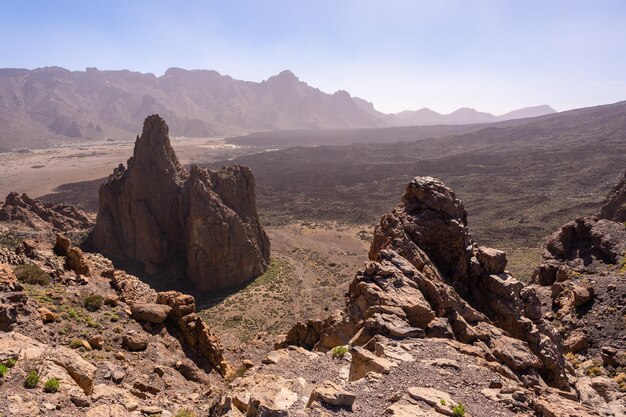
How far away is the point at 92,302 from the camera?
1920cm

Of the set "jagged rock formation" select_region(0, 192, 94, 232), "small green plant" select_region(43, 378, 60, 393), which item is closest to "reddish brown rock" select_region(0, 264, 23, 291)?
"small green plant" select_region(43, 378, 60, 393)

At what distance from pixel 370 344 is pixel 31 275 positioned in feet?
54.0

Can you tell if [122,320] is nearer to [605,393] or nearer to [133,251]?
[605,393]

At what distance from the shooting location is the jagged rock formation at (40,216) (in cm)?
5372

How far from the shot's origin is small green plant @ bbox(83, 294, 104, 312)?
1910 centimetres

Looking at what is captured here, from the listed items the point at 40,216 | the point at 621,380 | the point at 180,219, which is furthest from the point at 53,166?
the point at 621,380

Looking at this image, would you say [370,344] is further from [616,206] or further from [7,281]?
[616,206]

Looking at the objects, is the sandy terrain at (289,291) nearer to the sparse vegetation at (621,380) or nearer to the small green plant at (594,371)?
the small green plant at (594,371)

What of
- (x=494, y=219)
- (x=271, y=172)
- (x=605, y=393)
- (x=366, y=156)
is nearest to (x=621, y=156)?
(x=494, y=219)

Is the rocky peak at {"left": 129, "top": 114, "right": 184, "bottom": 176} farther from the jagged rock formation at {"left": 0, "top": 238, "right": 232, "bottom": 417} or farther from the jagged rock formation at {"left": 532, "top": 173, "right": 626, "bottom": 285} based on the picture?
the jagged rock formation at {"left": 532, "top": 173, "right": 626, "bottom": 285}

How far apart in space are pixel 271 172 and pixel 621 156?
97.3 m

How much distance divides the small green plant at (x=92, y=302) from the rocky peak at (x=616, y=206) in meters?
37.9

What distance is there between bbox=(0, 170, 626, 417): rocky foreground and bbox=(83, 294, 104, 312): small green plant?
58 millimetres

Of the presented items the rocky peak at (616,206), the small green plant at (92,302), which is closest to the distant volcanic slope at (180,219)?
the small green plant at (92,302)
